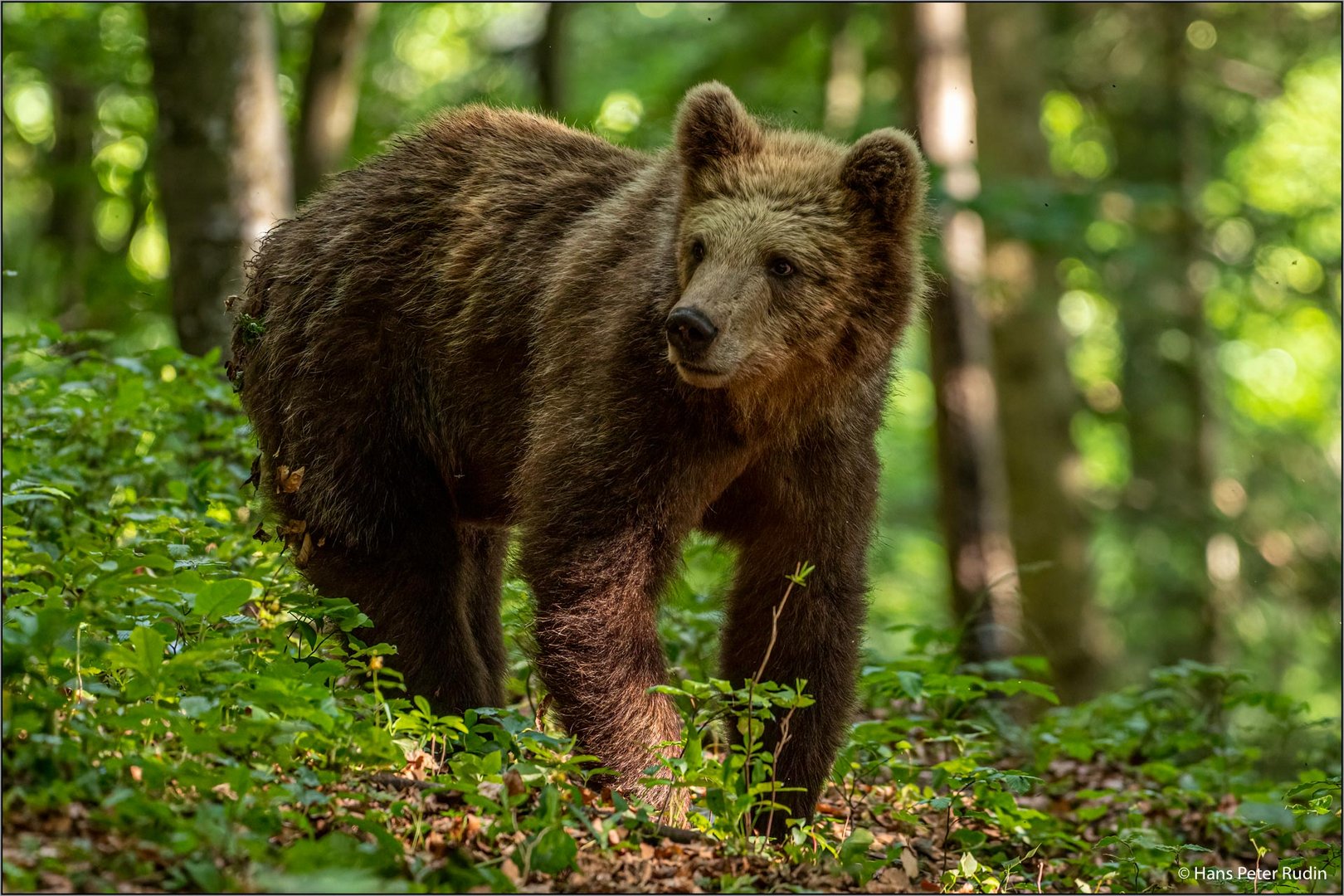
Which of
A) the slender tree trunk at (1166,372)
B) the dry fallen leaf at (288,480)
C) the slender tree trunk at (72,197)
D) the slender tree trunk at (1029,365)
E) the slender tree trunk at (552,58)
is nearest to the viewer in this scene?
the dry fallen leaf at (288,480)

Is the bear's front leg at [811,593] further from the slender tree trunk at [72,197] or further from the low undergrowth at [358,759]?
the slender tree trunk at [72,197]

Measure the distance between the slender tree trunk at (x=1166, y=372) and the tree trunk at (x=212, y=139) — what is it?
13.0m

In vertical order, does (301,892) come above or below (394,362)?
below

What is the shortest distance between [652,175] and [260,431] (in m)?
2.40

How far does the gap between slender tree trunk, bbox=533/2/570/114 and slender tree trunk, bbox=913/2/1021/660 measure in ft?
17.5

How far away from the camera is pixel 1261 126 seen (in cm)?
2112

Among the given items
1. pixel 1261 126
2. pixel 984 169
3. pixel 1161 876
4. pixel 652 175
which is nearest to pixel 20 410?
pixel 652 175

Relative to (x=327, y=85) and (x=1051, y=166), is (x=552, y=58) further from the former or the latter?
(x=1051, y=166)

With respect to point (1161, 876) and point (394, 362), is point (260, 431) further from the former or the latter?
point (1161, 876)

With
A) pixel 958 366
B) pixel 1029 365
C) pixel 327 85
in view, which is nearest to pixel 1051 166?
pixel 1029 365

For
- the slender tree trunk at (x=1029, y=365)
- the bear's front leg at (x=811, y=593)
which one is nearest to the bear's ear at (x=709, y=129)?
the bear's front leg at (x=811, y=593)

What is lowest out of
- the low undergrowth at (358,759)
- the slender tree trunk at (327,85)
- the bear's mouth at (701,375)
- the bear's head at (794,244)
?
the low undergrowth at (358,759)

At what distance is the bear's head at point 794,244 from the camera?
571 cm

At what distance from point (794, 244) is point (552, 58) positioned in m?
11.7
